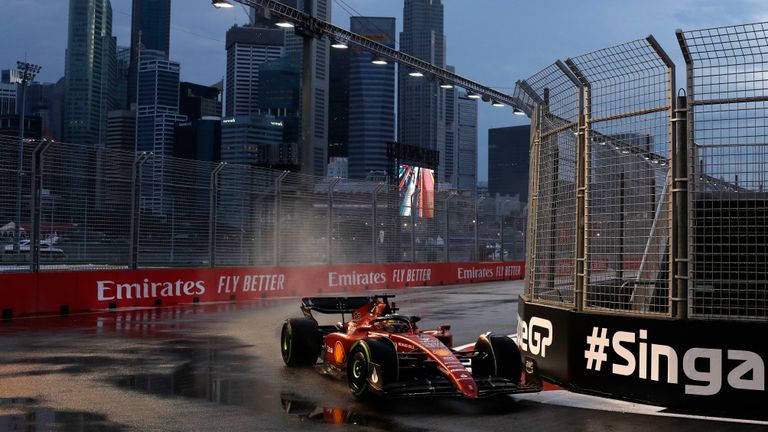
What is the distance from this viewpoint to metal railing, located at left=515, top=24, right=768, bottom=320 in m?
8.03

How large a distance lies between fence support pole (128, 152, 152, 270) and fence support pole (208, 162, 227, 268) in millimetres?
2537

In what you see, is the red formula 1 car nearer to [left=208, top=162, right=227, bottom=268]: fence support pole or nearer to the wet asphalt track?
the wet asphalt track

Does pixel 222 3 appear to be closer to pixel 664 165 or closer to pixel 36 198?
pixel 36 198

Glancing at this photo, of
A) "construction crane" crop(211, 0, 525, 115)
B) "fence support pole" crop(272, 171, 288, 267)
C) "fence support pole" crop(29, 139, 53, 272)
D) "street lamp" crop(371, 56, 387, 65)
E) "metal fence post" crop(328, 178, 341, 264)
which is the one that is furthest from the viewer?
"street lamp" crop(371, 56, 387, 65)

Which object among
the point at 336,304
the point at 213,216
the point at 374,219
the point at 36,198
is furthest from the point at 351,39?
the point at 336,304

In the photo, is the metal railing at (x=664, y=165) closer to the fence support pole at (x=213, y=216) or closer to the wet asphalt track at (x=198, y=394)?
the wet asphalt track at (x=198, y=394)

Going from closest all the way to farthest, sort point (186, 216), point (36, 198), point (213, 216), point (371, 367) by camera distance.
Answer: point (371, 367)
point (36, 198)
point (186, 216)
point (213, 216)

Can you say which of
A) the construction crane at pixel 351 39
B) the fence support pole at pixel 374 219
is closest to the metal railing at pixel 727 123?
the construction crane at pixel 351 39

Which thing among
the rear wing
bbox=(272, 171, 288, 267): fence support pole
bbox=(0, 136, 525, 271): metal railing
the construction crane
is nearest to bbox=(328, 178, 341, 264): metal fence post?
bbox=(0, 136, 525, 271): metal railing

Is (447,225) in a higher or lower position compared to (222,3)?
lower

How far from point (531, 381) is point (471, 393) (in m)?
1.49

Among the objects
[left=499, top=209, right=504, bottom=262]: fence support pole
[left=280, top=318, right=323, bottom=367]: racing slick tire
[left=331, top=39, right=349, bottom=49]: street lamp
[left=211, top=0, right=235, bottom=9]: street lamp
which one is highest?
[left=331, top=39, right=349, bottom=49]: street lamp

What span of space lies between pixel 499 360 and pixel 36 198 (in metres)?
12.6

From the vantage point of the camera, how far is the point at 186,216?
70.8ft
